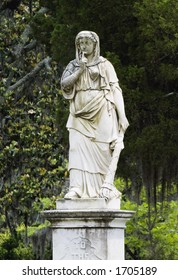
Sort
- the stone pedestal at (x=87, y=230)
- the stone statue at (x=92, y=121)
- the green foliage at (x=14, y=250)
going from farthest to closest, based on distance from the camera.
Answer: the green foliage at (x=14, y=250) < the stone statue at (x=92, y=121) < the stone pedestal at (x=87, y=230)

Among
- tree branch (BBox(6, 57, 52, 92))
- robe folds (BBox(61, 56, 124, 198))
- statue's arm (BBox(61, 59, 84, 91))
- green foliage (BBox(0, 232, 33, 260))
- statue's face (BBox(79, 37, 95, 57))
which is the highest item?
tree branch (BBox(6, 57, 52, 92))

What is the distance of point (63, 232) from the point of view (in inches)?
669

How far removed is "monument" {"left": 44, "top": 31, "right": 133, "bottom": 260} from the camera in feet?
55.3

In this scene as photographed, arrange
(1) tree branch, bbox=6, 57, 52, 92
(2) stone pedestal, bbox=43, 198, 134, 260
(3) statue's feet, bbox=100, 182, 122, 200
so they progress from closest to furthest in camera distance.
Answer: (2) stone pedestal, bbox=43, 198, 134, 260, (3) statue's feet, bbox=100, 182, 122, 200, (1) tree branch, bbox=6, 57, 52, 92

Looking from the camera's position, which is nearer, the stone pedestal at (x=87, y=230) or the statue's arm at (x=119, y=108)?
the stone pedestal at (x=87, y=230)

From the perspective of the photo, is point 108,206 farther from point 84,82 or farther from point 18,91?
point 18,91

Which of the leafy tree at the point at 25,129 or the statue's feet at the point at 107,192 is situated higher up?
the leafy tree at the point at 25,129

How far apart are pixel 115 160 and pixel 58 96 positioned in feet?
37.6

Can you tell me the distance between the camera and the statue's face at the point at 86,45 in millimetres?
17609

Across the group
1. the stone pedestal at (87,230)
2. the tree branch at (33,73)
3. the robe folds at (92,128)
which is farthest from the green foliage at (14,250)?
the stone pedestal at (87,230)

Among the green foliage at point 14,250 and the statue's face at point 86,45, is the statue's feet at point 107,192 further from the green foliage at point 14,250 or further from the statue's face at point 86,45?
the green foliage at point 14,250

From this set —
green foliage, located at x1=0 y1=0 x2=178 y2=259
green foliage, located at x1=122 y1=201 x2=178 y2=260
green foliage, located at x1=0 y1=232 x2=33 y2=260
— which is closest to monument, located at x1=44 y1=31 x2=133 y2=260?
green foliage, located at x1=0 y1=0 x2=178 y2=259

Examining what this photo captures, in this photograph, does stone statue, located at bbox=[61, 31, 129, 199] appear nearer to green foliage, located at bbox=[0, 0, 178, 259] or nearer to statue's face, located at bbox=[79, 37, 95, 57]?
statue's face, located at bbox=[79, 37, 95, 57]

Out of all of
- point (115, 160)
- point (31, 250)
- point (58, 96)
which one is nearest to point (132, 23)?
point (58, 96)
